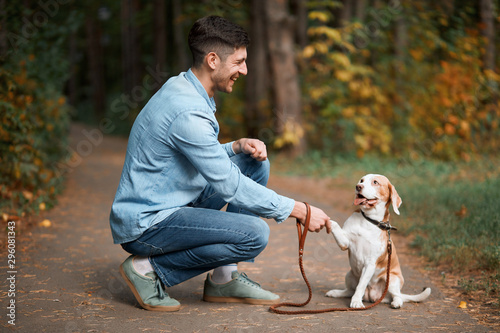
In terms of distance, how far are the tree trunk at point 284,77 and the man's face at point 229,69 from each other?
7686mm

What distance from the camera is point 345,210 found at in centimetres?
719

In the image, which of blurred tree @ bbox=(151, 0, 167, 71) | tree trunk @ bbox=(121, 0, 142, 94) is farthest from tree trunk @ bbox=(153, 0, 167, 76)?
tree trunk @ bbox=(121, 0, 142, 94)

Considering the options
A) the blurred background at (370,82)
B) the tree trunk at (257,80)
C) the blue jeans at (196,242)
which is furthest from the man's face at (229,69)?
the tree trunk at (257,80)

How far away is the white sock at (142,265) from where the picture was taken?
11.5ft

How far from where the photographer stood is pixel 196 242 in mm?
3432

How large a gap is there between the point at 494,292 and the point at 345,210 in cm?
335

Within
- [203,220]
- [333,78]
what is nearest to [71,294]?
[203,220]

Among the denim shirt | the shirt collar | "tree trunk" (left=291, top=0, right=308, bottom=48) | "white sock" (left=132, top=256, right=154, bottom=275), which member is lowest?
"white sock" (left=132, top=256, right=154, bottom=275)

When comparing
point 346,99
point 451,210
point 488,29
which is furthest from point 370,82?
point 451,210

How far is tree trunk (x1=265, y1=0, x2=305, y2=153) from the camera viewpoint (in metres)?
11.2

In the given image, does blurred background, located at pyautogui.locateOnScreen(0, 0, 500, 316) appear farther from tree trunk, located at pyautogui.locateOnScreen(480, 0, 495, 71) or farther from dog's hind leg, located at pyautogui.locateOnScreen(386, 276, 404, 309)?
dog's hind leg, located at pyautogui.locateOnScreen(386, 276, 404, 309)

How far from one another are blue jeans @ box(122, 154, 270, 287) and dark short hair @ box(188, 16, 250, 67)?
1090 millimetres

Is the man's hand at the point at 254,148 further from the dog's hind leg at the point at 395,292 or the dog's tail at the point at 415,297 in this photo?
the dog's tail at the point at 415,297

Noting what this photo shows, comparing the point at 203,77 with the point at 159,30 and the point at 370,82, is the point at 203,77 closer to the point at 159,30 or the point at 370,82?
the point at 370,82
